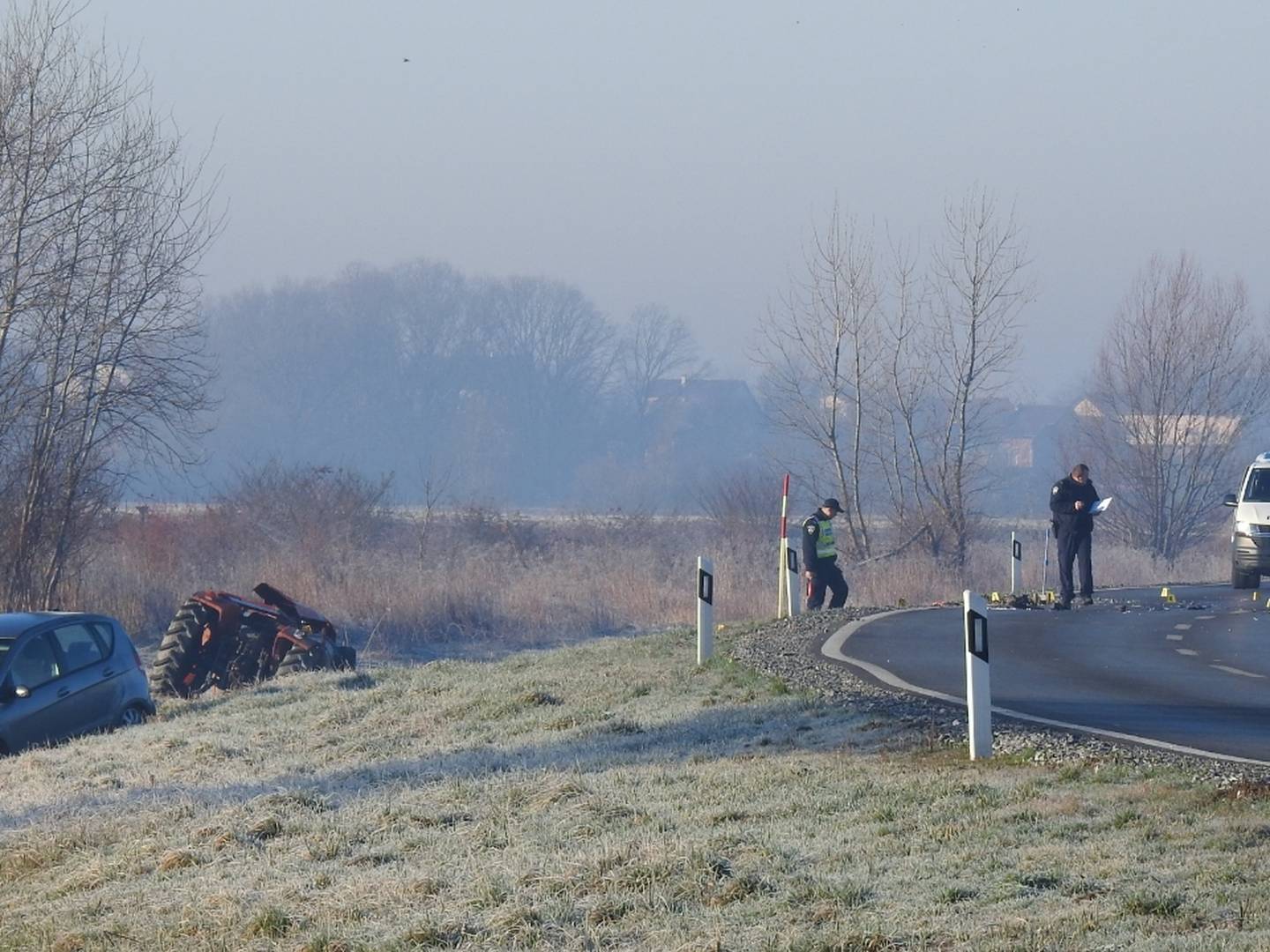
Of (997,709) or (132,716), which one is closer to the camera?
(997,709)

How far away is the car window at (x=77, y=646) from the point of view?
53.4ft

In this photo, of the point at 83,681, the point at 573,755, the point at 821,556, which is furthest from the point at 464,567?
the point at 573,755

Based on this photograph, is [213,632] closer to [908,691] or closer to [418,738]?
[418,738]

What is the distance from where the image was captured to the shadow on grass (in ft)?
34.4

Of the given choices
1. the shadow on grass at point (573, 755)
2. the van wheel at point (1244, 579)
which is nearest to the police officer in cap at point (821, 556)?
the van wheel at point (1244, 579)

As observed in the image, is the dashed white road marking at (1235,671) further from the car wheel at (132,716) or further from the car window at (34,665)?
the car window at (34,665)

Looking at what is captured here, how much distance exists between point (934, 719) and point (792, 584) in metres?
9.85

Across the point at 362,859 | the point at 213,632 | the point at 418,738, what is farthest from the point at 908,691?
the point at 213,632

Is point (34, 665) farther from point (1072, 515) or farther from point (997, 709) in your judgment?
point (1072, 515)

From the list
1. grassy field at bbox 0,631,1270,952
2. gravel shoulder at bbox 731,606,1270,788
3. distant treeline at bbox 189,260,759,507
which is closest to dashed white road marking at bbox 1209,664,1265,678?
gravel shoulder at bbox 731,606,1270,788

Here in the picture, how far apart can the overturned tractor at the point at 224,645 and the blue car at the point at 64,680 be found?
8.13ft

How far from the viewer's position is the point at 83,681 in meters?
16.2

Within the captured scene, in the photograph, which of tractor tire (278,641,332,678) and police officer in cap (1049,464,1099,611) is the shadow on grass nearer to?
tractor tire (278,641,332,678)

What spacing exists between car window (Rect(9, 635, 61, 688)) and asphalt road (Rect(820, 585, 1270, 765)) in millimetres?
7817
